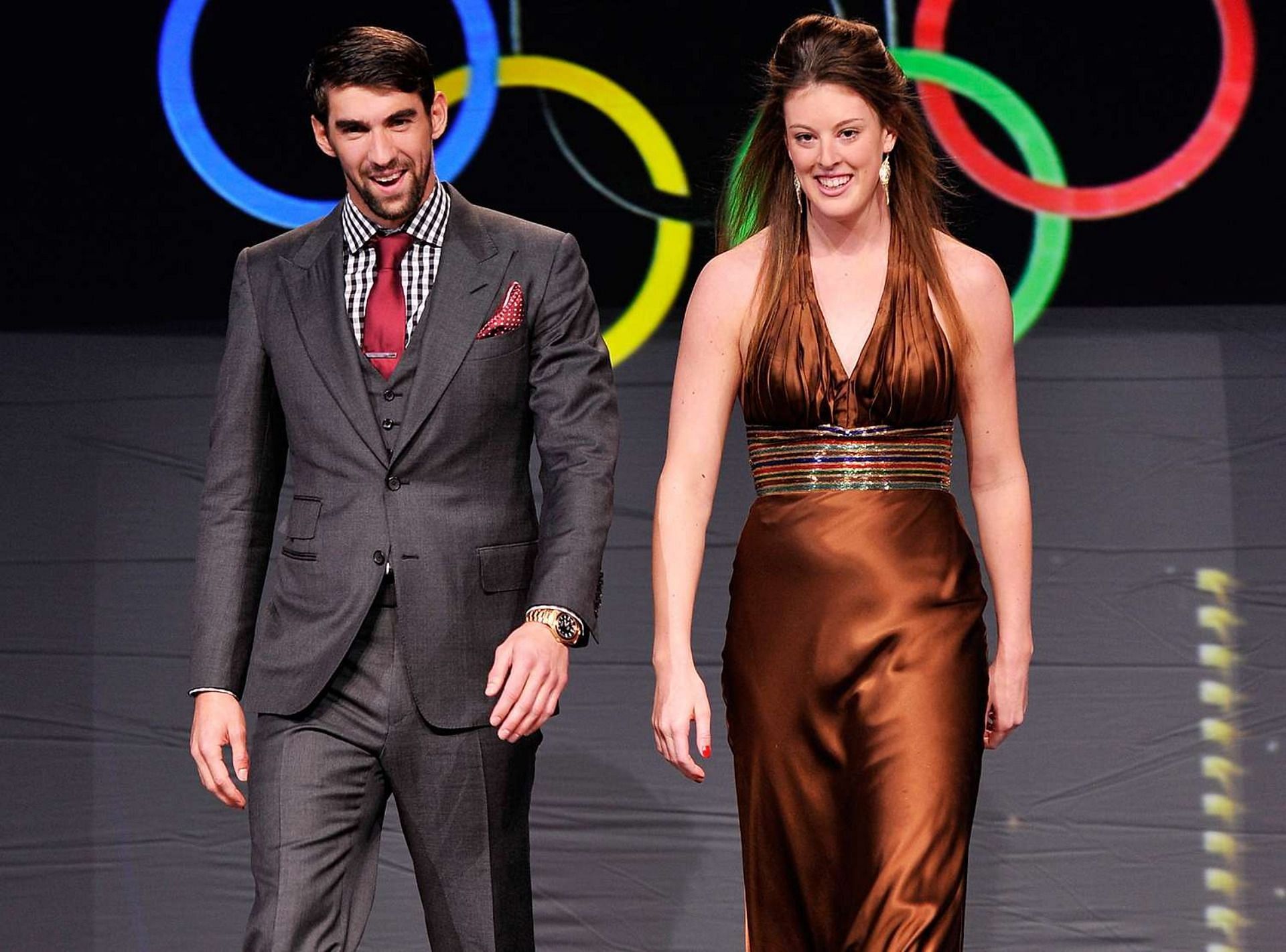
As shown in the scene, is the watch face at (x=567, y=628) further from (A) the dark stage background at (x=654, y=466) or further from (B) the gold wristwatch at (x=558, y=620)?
(A) the dark stage background at (x=654, y=466)

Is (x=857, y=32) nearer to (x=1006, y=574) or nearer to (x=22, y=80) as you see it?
(x=1006, y=574)

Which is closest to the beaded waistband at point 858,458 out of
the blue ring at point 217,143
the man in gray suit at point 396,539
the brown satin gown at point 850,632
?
the brown satin gown at point 850,632

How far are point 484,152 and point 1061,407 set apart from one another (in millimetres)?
1359

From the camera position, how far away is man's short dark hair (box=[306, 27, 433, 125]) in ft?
8.10

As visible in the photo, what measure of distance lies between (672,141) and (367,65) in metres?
1.47

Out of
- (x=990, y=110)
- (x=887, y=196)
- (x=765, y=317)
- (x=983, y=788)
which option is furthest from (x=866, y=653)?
A: (x=990, y=110)

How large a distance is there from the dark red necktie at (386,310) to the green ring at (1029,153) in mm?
1614

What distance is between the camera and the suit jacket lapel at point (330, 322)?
2.46m

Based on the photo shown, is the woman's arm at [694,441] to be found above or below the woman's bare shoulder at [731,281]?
below

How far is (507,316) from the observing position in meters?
2.53

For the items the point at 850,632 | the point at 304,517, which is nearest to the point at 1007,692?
the point at 850,632

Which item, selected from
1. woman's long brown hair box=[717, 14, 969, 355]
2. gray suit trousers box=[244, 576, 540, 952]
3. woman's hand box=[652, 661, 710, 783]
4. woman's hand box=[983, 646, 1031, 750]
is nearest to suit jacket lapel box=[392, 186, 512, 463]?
gray suit trousers box=[244, 576, 540, 952]

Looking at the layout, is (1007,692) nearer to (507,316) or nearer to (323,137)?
(507,316)

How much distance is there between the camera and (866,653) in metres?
2.44
